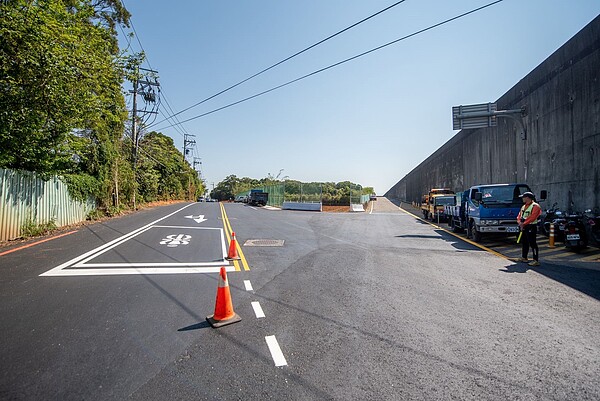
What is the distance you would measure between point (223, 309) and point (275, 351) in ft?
3.82

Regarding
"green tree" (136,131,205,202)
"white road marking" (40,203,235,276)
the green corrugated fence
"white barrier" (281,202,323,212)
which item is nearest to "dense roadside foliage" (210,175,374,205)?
"white barrier" (281,202,323,212)

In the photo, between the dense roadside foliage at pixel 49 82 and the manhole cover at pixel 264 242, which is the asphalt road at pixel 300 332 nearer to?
the manhole cover at pixel 264 242

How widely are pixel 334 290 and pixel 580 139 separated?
1243cm

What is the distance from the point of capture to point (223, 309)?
4691mm

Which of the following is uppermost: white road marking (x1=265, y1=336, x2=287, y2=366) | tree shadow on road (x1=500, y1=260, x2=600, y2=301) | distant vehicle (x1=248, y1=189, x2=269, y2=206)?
distant vehicle (x1=248, y1=189, x2=269, y2=206)

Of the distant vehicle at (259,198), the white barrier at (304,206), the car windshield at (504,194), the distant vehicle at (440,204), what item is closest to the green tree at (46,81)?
the car windshield at (504,194)

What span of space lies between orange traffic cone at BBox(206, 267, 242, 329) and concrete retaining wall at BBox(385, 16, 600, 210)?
13.1 m

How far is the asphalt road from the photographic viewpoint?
10.3ft

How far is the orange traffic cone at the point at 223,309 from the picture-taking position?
4621mm

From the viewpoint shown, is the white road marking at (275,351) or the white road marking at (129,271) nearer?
the white road marking at (275,351)

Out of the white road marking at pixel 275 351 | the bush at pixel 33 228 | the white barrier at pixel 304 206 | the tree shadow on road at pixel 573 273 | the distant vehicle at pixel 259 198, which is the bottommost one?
the tree shadow on road at pixel 573 273

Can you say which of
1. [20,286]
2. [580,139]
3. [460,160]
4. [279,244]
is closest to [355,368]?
[20,286]

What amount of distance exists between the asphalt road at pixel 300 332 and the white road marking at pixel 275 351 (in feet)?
0.11

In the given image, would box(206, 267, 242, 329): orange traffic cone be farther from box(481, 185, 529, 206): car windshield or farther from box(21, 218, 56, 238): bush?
box(481, 185, 529, 206): car windshield
